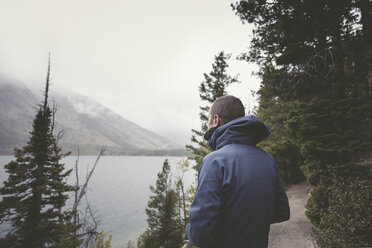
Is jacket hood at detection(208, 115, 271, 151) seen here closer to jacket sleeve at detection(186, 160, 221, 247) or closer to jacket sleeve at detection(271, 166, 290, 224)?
jacket sleeve at detection(186, 160, 221, 247)

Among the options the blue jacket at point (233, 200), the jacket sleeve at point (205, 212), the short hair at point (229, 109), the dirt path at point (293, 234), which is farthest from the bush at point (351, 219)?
the jacket sleeve at point (205, 212)

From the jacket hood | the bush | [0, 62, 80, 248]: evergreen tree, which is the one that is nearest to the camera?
the jacket hood

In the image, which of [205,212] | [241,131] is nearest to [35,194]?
[205,212]

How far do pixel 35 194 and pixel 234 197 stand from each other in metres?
14.3

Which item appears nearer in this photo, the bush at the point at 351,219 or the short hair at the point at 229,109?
the short hair at the point at 229,109

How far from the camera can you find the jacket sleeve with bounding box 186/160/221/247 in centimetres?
133

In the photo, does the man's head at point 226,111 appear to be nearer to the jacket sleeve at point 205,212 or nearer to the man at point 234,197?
the man at point 234,197

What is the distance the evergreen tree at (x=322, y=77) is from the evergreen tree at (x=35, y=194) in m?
12.5

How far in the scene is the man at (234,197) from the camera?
135 centimetres

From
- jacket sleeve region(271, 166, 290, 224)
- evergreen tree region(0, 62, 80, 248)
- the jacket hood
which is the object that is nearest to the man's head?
the jacket hood

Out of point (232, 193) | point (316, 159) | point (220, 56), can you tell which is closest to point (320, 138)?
point (316, 159)

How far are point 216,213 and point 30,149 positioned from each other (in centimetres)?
1422

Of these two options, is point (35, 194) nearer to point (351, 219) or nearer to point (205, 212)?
point (205, 212)

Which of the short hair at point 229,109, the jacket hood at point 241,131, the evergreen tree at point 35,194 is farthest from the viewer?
the evergreen tree at point 35,194
